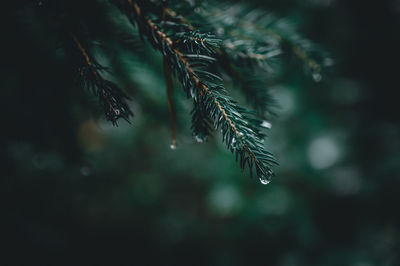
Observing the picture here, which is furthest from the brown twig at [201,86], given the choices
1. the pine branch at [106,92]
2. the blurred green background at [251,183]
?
the blurred green background at [251,183]

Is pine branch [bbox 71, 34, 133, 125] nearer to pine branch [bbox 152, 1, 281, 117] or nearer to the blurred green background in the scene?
pine branch [bbox 152, 1, 281, 117]

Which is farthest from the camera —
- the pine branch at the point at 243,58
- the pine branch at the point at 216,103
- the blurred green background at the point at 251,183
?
the blurred green background at the point at 251,183

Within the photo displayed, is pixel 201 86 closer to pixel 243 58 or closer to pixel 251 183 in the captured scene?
pixel 243 58

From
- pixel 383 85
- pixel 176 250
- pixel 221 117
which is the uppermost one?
pixel 221 117

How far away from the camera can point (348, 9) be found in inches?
66.0

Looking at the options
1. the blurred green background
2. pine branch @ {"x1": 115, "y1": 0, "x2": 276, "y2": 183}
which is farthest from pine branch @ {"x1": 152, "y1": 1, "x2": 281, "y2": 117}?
the blurred green background

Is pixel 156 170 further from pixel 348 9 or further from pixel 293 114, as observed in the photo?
pixel 348 9

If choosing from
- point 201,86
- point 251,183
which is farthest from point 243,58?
point 251,183

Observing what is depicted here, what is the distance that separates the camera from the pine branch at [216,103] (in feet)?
1.05

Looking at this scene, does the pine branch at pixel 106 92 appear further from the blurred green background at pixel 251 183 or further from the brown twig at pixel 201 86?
the blurred green background at pixel 251 183

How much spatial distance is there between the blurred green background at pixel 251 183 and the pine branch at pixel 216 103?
1.47 ft

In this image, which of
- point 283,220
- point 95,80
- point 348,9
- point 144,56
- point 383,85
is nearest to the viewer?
point 95,80

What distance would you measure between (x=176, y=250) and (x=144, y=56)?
4.67 feet

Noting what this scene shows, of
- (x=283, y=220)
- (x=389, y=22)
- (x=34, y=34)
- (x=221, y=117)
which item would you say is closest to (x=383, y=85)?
(x=389, y=22)
